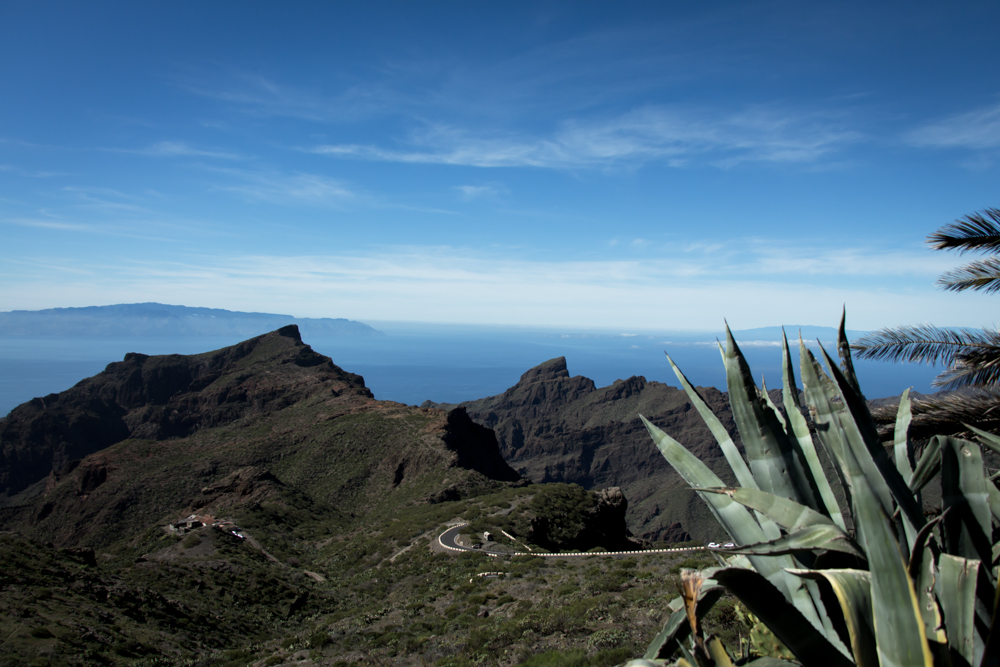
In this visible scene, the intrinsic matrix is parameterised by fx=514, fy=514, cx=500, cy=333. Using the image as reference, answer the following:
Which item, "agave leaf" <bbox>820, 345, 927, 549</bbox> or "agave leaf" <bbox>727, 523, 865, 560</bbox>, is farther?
"agave leaf" <bbox>820, 345, 927, 549</bbox>

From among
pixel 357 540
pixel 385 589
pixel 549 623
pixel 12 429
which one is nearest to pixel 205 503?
pixel 357 540

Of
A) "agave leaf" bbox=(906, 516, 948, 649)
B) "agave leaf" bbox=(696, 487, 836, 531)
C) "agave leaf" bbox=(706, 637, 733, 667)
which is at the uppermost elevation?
"agave leaf" bbox=(696, 487, 836, 531)

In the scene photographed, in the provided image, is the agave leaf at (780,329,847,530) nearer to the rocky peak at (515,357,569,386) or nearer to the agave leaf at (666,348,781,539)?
the agave leaf at (666,348,781,539)

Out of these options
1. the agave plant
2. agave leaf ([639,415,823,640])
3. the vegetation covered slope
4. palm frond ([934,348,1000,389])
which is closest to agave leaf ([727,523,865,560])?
the agave plant

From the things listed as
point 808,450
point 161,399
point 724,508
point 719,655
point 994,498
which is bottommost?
point 161,399

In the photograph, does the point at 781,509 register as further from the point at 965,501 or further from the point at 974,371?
the point at 974,371

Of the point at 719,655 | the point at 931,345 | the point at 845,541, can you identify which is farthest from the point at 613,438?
the point at 845,541

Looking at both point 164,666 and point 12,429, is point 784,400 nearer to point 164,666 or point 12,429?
point 164,666
